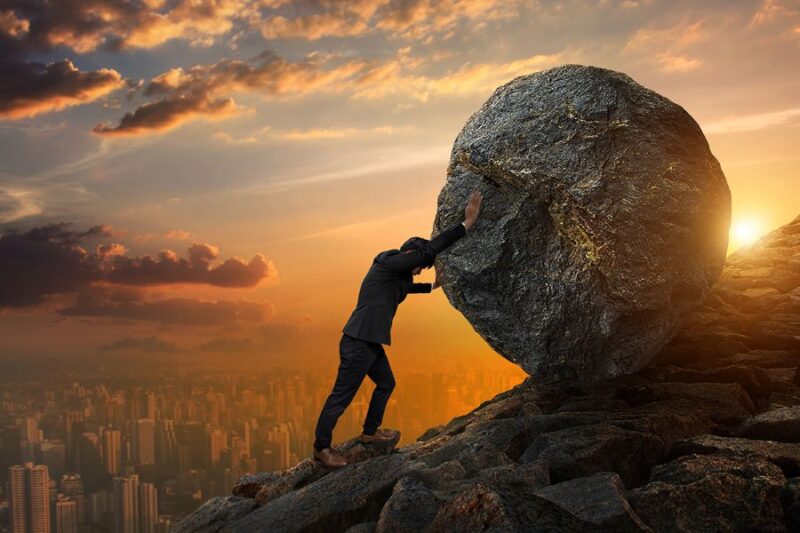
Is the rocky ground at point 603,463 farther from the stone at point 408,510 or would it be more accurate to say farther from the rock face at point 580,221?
the rock face at point 580,221

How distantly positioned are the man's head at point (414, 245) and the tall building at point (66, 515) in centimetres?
5460

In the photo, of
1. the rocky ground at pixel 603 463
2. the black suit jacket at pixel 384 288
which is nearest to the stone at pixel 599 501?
the rocky ground at pixel 603 463

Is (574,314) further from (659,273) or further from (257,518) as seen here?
(257,518)

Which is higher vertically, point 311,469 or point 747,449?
point 747,449

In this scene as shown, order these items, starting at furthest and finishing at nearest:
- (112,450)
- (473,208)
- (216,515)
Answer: (112,450) → (473,208) → (216,515)

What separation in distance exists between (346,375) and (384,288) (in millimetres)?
1246

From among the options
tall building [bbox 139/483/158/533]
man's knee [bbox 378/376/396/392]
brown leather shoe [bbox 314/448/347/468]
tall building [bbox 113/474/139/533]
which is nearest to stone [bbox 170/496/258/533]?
brown leather shoe [bbox 314/448/347/468]

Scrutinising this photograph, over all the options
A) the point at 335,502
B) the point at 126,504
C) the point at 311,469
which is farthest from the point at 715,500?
the point at 126,504

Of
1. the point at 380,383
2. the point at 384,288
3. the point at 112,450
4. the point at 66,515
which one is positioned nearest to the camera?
the point at 384,288

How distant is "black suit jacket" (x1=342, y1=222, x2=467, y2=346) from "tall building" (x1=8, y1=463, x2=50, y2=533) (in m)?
54.8

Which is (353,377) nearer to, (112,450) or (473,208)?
(473,208)

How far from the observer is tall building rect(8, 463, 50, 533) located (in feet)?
182

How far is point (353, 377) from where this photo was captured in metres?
10.0

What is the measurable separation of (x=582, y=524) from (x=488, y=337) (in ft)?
18.6
